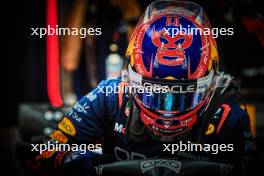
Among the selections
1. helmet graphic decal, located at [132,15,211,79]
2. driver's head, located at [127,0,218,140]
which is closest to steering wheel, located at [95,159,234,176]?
driver's head, located at [127,0,218,140]

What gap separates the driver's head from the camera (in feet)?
4.87

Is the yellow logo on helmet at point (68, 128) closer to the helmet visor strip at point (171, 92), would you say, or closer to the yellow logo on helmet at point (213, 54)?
the helmet visor strip at point (171, 92)

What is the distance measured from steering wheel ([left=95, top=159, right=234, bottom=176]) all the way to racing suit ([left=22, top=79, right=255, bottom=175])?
196mm

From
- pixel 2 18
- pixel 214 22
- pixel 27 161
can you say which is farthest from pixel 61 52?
pixel 214 22

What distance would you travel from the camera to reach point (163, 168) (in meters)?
1.39

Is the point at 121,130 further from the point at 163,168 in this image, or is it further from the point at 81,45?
the point at 81,45

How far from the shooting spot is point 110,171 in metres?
1.41

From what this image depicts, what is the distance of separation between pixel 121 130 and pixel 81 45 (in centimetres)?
56

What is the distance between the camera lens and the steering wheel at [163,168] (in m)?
1.39

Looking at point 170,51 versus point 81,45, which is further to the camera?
point 81,45

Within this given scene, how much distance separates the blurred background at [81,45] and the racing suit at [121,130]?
13 centimetres

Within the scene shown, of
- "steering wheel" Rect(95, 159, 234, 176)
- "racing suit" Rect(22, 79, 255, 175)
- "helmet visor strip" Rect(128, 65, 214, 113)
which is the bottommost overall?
"steering wheel" Rect(95, 159, 234, 176)

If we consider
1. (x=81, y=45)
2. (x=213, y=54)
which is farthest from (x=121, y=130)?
(x=81, y=45)

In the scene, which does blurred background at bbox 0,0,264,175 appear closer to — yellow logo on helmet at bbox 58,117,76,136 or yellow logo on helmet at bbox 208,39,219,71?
yellow logo on helmet at bbox 208,39,219,71
